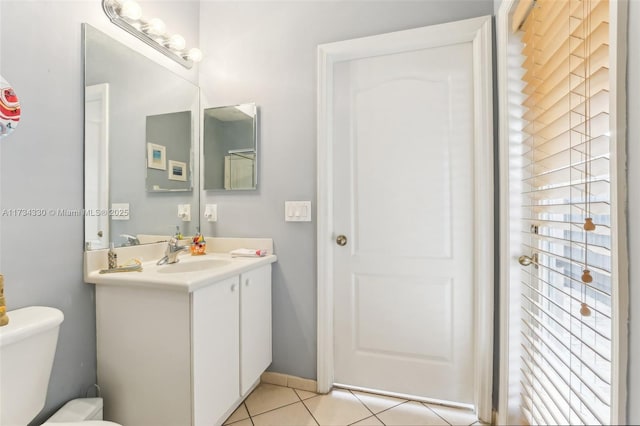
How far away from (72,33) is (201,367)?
142 cm

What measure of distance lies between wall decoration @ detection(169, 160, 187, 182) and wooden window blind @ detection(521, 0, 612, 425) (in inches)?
68.3

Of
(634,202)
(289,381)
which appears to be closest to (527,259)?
(634,202)

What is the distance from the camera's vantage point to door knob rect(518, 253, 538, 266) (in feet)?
3.80

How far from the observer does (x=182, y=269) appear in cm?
158

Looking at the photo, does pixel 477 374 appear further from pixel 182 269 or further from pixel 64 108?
pixel 64 108

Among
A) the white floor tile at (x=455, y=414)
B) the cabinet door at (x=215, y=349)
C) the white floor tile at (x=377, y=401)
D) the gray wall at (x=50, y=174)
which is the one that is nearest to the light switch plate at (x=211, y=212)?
the cabinet door at (x=215, y=349)

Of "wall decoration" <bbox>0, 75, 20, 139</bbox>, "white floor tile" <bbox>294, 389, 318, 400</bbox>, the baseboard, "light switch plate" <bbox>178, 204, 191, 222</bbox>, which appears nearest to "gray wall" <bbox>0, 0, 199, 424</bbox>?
"wall decoration" <bbox>0, 75, 20, 139</bbox>

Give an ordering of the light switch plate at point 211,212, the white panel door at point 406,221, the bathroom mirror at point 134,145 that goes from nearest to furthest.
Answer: the bathroom mirror at point 134,145
the white panel door at point 406,221
the light switch plate at point 211,212

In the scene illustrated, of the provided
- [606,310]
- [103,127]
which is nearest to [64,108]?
[103,127]

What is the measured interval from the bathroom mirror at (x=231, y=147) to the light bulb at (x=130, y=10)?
577mm

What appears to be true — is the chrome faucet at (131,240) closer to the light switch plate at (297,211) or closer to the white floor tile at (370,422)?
the light switch plate at (297,211)

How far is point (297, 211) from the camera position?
5.69 feet

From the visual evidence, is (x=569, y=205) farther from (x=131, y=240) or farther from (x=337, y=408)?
(x=131, y=240)

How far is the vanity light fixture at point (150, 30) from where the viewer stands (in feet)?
4.56
